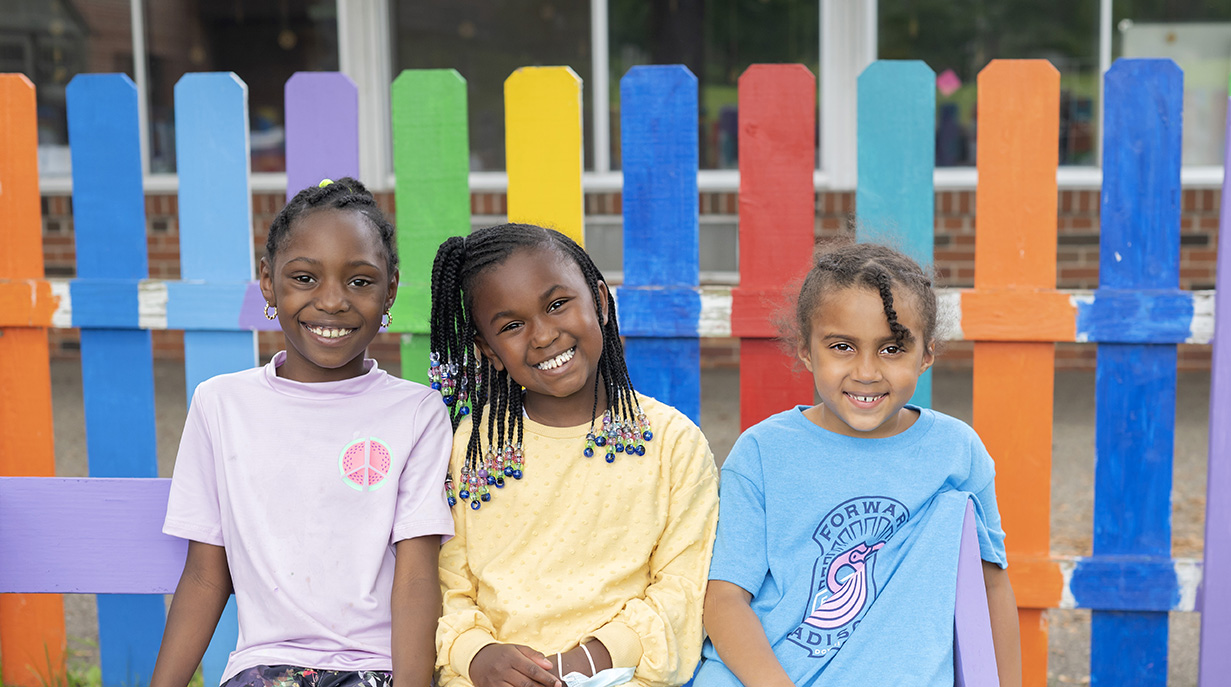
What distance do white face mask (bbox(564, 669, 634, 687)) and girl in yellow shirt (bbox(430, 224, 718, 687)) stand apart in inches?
0.7

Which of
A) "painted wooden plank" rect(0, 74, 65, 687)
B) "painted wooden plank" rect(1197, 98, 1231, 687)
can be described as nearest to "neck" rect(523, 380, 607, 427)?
"painted wooden plank" rect(1197, 98, 1231, 687)

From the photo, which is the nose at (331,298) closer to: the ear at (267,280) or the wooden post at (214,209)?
the ear at (267,280)

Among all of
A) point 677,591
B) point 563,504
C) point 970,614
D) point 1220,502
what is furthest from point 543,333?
point 1220,502

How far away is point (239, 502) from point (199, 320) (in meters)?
0.82

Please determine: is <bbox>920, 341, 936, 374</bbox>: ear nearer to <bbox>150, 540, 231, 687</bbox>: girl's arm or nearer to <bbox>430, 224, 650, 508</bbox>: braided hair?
<bbox>430, 224, 650, 508</bbox>: braided hair

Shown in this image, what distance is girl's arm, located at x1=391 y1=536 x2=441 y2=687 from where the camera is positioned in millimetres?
1932

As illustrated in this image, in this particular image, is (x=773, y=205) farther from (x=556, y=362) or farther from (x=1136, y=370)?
(x=1136, y=370)

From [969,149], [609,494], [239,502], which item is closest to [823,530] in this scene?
[609,494]

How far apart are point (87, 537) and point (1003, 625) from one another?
5.98 feet

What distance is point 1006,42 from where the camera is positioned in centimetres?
689

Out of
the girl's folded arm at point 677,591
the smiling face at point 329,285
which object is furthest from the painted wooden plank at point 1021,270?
the smiling face at point 329,285

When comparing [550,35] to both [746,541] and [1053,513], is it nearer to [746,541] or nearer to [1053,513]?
[1053,513]

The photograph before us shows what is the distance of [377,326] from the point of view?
2.11 m

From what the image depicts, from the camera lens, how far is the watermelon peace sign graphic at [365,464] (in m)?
2.02
